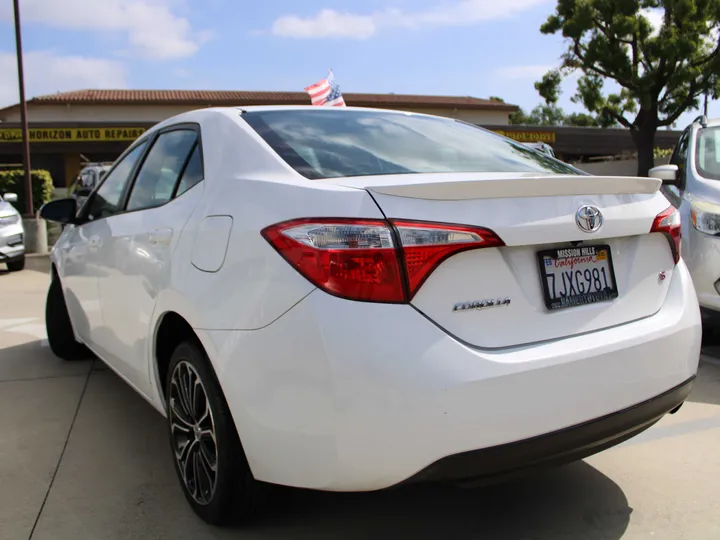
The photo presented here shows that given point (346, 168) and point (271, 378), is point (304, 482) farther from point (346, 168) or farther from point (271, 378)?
point (346, 168)

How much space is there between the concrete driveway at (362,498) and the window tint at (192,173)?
4.34ft

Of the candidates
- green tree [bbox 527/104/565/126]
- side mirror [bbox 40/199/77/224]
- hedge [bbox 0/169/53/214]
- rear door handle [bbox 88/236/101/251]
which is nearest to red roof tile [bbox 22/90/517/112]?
hedge [bbox 0/169/53/214]

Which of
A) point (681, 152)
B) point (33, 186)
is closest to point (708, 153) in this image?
point (681, 152)

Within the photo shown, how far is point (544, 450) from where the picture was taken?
2055mm

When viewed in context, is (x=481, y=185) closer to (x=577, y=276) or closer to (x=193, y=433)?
(x=577, y=276)

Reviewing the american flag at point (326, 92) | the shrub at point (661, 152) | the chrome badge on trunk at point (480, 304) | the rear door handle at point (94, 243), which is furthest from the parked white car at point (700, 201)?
the shrub at point (661, 152)

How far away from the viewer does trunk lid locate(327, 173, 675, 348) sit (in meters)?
2.02

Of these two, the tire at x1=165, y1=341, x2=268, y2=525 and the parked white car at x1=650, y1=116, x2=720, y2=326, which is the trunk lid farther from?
the parked white car at x1=650, y1=116, x2=720, y2=326

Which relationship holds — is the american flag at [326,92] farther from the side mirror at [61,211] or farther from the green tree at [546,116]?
the green tree at [546,116]

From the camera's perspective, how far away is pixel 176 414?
2.75m

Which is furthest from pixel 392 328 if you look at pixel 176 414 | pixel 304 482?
pixel 176 414

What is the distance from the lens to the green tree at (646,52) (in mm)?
27391

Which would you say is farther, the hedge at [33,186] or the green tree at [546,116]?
the green tree at [546,116]

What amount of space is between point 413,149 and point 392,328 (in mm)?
1093
